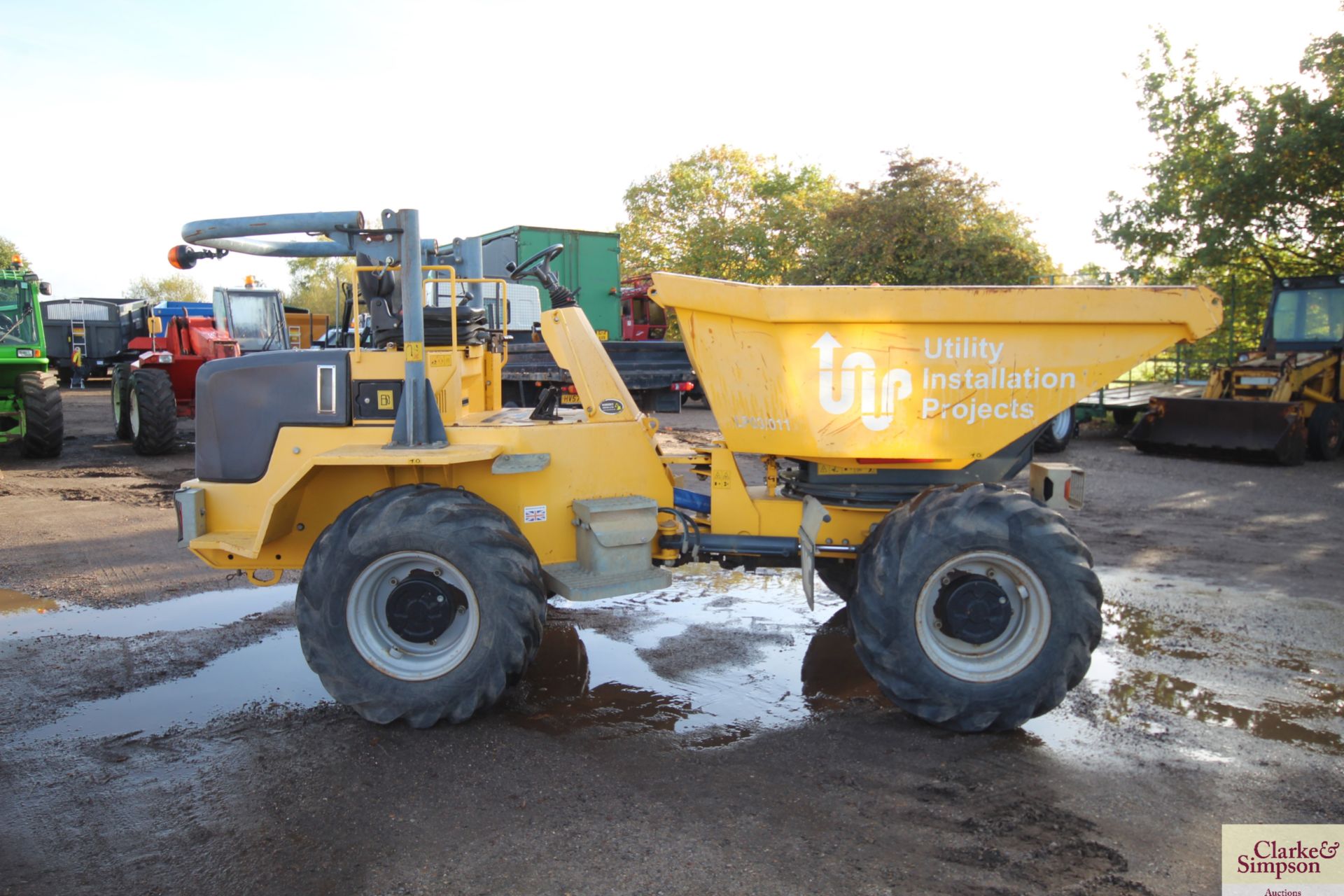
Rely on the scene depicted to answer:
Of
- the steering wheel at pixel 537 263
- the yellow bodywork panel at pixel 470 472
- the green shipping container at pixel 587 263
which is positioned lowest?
the yellow bodywork panel at pixel 470 472

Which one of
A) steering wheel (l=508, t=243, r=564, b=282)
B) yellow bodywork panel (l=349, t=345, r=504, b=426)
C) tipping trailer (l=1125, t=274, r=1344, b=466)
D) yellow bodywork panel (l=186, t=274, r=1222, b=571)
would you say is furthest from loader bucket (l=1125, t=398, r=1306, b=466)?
yellow bodywork panel (l=349, t=345, r=504, b=426)

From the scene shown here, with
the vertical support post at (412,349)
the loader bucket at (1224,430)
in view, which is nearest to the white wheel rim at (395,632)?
the vertical support post at (412,349)

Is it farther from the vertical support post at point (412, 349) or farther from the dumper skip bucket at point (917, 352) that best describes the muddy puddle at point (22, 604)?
the dumper skip bucket at point (917, 352)

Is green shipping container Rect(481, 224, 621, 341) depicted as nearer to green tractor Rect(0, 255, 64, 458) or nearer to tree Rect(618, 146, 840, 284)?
green tractor Rect(0, 255, 64, 458)

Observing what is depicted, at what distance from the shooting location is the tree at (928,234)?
18938 millimetres

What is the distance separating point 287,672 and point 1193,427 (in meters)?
13.2

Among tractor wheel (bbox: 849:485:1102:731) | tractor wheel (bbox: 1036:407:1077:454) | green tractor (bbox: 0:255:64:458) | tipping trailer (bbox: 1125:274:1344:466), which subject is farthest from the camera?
tractor wheel (bbox: 1036:407:1077:454)

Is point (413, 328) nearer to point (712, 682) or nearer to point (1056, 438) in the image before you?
point (712, 682)

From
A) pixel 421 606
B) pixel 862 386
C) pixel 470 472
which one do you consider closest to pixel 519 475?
pixel 470 472

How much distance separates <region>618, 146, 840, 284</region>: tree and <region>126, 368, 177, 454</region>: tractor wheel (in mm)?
21268

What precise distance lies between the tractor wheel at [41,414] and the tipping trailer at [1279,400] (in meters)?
16.1

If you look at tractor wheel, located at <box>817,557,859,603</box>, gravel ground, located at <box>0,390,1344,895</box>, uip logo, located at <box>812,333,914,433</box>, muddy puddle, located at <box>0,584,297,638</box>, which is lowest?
gravel ground, located at <box>0,390,1344,895</box>

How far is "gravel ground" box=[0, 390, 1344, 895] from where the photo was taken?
309 centimetres

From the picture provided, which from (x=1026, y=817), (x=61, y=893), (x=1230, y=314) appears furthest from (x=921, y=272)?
(x=61, y=893)
